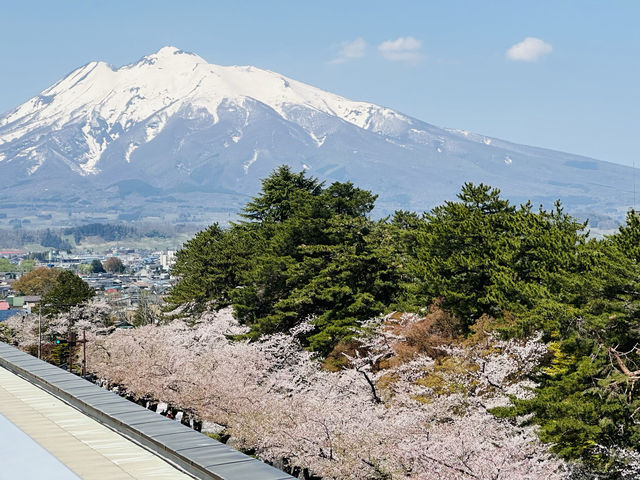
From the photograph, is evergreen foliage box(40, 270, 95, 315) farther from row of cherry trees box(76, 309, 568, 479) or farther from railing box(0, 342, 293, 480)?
railing box(0, 342, 293, 480)

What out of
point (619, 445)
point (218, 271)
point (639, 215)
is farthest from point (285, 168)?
point (619, 445)

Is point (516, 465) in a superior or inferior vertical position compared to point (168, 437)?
inferior

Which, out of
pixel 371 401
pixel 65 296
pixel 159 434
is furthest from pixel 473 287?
pixel 65 296

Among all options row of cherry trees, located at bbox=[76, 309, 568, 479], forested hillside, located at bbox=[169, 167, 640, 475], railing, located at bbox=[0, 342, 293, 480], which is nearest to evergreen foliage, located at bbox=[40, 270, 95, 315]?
forested hillside, located at bbox=[169, 167, 640, 475]

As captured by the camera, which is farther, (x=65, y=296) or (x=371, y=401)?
(x=65, y=296)

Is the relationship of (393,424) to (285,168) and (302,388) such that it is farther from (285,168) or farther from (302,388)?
(285,168)

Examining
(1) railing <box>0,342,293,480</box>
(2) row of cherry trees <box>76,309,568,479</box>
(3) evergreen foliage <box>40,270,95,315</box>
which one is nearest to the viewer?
(1) railing <box>0,342,293,480</box>

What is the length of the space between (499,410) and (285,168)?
151 feet

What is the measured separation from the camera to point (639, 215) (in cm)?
3212

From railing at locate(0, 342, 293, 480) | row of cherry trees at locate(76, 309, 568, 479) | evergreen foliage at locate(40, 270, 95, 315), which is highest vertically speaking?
railing at locate(0, 342, 293, 480)

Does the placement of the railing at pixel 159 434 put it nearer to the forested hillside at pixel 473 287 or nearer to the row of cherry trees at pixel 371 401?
the row of cherry trees at pixel 371 401

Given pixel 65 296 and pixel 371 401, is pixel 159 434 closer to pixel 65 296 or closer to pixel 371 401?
pixel 371 401

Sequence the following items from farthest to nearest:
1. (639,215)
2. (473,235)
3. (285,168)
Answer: (285,168), (473,235), (639,215)

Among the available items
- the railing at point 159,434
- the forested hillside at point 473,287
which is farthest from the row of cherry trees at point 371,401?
the railing at point 159,434
